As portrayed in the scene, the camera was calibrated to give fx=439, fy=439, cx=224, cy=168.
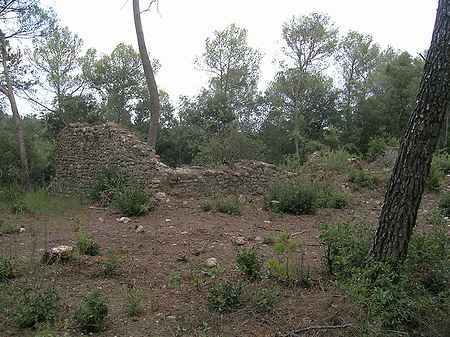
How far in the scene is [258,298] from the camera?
165 inches

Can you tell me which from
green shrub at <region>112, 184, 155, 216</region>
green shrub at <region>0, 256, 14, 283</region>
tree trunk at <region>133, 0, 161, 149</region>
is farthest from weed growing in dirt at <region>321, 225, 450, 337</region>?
tree trunk at <region>133, 0, 161, 149</region>

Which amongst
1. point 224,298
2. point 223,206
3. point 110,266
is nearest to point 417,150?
point 224,298

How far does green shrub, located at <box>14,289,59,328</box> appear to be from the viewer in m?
3.80

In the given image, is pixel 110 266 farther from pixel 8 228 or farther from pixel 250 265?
pixel 8 228

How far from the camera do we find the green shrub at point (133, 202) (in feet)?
28.4

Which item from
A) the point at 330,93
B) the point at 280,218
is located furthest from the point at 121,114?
the point at 280,218

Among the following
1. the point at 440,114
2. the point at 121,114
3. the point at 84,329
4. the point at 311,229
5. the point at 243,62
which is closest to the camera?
the point at 84,329

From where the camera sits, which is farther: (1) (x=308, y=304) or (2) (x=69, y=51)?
(2) (x=69, y=51)

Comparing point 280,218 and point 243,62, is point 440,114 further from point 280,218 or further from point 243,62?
point 243,62

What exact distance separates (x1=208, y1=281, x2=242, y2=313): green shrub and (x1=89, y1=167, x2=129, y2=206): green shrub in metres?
5.66

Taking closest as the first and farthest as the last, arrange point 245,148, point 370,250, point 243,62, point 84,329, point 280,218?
point 84,329 → point 370,250 → point 280,218 → point 245,148 → point 243,62

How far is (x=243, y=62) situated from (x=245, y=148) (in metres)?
18.8

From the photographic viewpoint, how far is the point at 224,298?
4199 millimetres

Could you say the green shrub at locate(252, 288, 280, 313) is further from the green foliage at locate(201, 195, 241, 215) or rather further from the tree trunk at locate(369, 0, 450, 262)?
the green foliage at locate(201, 195, 241, 215)
